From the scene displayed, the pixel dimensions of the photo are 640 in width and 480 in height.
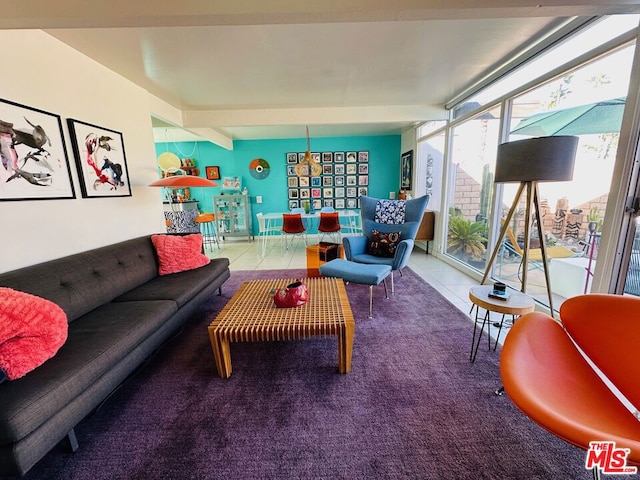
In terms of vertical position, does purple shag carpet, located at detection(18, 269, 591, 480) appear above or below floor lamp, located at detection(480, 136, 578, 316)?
below

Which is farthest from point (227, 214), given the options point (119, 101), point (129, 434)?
point (129, 434)

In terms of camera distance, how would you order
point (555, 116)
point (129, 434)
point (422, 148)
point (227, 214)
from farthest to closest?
point (227, 214) → point (422, 148) → point (555, 116) → point (129, 434)

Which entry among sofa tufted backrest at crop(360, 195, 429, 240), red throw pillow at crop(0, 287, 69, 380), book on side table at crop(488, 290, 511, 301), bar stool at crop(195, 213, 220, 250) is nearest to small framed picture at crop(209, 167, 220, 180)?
bar stool at crop(195, 213, 220, 250)

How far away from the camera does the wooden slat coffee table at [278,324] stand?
4.95 feet

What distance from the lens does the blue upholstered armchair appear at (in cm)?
297

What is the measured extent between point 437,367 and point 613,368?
2.68 feet

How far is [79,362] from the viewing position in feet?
3.94

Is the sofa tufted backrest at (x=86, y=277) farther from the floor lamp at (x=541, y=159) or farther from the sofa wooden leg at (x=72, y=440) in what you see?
the floor lamp at (x=541, y=159)

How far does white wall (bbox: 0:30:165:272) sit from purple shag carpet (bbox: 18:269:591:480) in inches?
45.9

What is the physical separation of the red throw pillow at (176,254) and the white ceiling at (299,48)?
163 cm

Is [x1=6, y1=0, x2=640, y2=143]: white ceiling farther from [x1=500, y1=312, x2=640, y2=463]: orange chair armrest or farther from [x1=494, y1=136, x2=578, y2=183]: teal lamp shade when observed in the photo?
[x1=500, y1=312, x2=640, y2=463]: orange chair armrest

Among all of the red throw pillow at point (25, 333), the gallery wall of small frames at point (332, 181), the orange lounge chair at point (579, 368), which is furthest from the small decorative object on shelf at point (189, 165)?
the orange lounge chair at point (579, 368)

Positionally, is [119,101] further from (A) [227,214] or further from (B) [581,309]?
(B) [581,309]

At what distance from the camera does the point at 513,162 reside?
1.78 m
